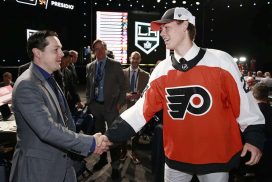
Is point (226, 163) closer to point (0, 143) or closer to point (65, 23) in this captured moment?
point (0, 143)

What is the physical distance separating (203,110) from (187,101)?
14 cm

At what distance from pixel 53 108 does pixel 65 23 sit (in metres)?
17.3

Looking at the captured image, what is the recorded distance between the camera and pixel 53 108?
2492 mm

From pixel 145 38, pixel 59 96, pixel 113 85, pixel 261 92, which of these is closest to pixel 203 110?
pixel 59 96

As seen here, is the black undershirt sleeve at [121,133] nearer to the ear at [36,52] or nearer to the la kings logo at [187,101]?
the la kings logo at [187,101]

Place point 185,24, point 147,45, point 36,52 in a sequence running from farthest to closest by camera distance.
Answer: point 147,45 → point 185,24 → point 36,52

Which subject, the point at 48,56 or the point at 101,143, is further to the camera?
the point at 101,143

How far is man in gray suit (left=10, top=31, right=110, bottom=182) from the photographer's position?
2336mm

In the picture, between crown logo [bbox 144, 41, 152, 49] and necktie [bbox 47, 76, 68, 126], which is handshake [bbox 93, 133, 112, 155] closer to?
necktie [bbox 47, 76, 68, 126]

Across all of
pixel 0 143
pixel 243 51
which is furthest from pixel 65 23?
pixel 0 143

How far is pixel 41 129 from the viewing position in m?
2.33

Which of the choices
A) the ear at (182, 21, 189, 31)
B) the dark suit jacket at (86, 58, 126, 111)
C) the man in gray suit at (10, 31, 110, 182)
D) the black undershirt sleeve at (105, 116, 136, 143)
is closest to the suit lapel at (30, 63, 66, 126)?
the man in gray suit at (10, 31, 110, 182)

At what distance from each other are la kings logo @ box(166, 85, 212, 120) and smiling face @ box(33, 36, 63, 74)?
0.93m

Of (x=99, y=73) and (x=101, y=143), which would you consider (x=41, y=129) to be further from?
(x=99, y=73)
